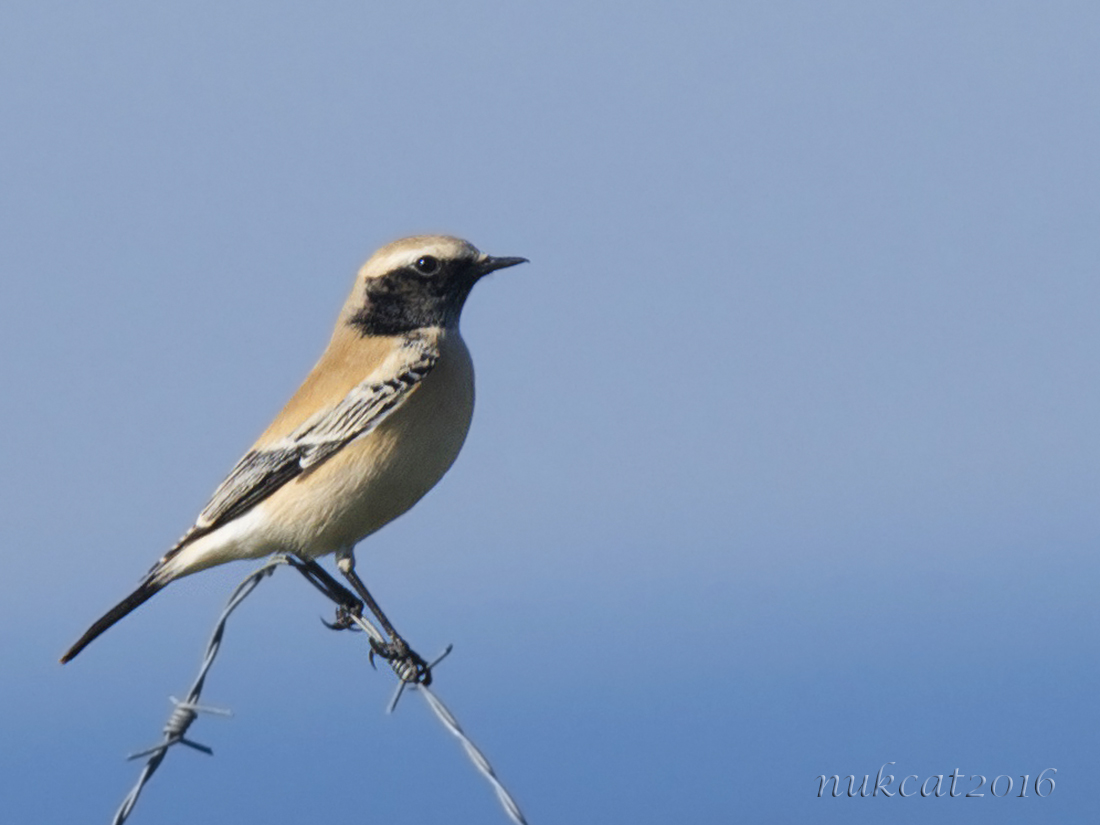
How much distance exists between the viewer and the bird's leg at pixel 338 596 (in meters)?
3.51

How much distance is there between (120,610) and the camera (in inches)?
132

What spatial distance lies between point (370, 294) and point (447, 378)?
447mm

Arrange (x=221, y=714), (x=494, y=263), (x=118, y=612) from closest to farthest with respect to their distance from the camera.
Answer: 1. (x=221, y=714)
2. (x=118, y=612)
3. (x=494, y=263)

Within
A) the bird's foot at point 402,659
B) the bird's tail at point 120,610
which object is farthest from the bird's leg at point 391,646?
the bird's tail at point 120,610

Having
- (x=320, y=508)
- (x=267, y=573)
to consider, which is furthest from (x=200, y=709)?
(x=320, y=508)

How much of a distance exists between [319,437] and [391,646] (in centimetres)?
58

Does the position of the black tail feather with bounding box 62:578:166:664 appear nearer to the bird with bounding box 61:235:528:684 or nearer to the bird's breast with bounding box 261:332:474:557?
the bird with bounding box 61:235:528:684

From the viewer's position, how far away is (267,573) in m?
2.86

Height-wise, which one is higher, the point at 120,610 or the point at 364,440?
the point at 364,440

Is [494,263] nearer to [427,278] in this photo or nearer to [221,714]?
[427,278]

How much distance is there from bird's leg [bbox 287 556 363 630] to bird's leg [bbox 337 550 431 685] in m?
0.05

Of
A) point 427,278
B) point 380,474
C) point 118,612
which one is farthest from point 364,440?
point 118,612

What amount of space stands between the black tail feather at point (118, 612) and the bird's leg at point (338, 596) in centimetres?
38

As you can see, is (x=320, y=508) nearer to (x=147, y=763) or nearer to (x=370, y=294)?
(x=370, y=294)
